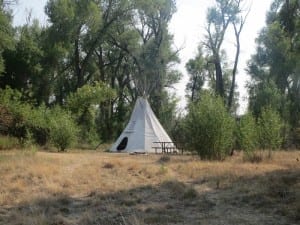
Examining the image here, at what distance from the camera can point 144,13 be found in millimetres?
40406

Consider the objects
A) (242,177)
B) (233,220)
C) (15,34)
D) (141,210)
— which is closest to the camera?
(233,220)

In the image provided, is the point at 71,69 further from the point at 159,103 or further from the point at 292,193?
the point at 292,193

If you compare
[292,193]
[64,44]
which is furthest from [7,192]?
[64,44]

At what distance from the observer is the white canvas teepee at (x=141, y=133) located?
2748cm

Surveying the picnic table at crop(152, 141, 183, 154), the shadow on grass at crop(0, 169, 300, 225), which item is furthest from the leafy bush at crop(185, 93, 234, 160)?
the picnic table at crop(152, 141, 183, 154)

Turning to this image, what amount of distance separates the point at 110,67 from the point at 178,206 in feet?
125

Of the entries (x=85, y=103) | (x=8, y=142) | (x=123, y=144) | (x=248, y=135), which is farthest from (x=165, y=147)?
(x=85, y=103)

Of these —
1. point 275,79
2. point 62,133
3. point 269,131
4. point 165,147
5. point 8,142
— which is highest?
point 275,79

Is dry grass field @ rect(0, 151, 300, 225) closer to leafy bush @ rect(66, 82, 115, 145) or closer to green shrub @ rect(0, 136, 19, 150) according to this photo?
green shrub @ rect(0, 136, 19, 150)

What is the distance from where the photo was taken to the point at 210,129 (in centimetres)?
1702

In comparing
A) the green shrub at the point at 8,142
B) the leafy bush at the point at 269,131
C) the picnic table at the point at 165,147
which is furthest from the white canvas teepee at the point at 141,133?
the leafy bush at the point at 269,131

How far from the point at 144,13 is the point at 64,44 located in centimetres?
749

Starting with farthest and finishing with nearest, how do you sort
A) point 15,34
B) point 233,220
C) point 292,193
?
point 15,34 < point 292,193 < point 233,220

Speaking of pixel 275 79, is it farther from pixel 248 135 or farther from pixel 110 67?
pixel 248 135
